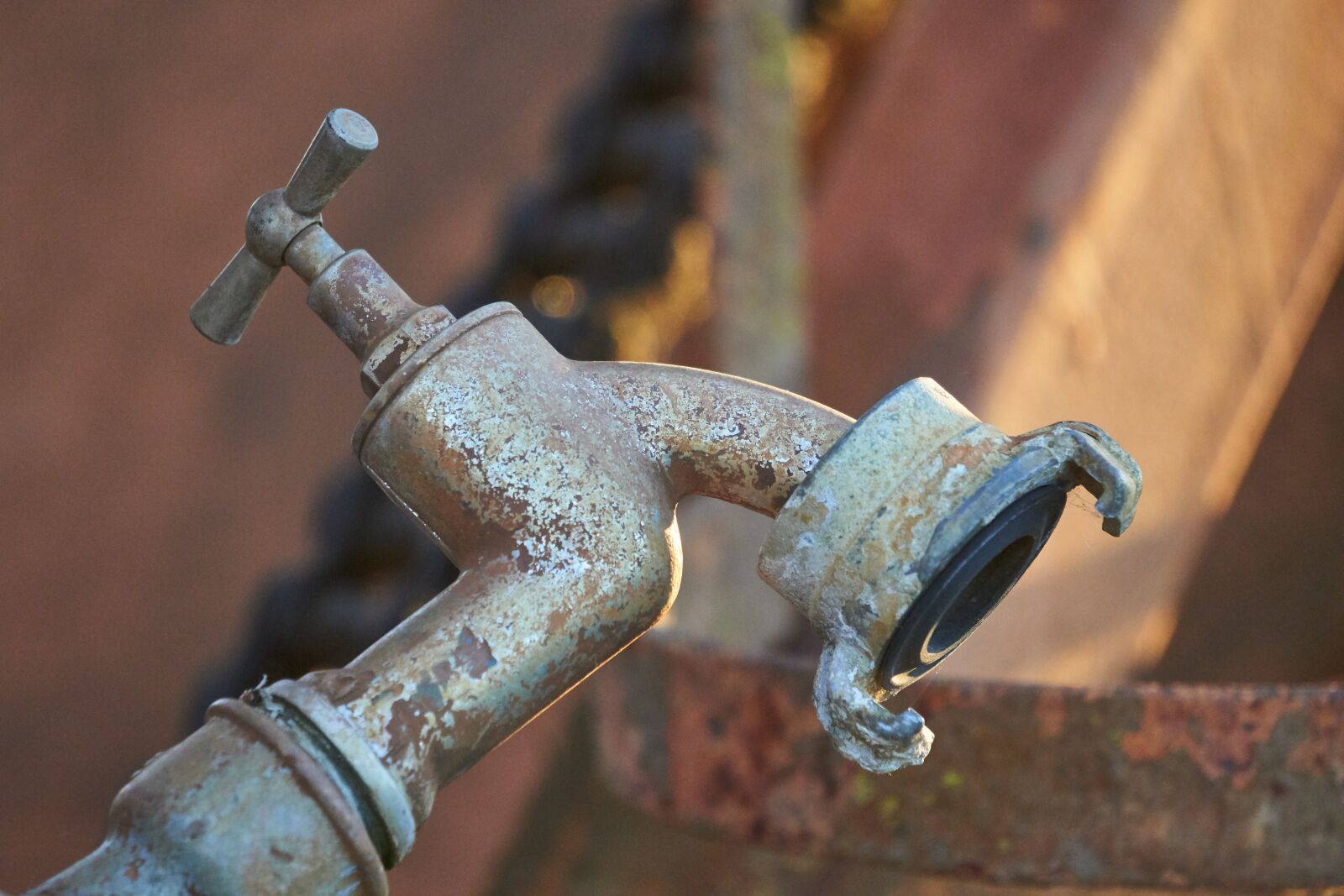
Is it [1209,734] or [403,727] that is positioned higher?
[403,727]

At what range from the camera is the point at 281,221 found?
0.53 metres

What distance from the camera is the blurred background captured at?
4.36 feet

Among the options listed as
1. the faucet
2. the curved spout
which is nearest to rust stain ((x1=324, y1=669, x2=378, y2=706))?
the faucet

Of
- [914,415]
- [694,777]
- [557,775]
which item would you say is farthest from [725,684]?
[557,775]

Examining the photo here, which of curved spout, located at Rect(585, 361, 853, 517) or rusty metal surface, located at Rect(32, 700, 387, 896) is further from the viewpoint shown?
curved spout, located at Rect(585, 361, 853, 517)

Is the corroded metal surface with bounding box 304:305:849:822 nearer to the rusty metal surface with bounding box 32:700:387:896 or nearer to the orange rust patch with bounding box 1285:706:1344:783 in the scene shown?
the rusty metal surface with bounding box 32:700:387:896

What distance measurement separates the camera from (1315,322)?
154 centimetres

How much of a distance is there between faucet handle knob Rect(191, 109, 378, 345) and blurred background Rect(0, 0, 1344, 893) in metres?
0.73

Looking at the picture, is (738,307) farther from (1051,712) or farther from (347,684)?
(347,684)

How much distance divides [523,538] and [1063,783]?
1.19 ft

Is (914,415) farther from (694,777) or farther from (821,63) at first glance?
(821,63)

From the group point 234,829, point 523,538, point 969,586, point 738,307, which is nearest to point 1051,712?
point 969,586

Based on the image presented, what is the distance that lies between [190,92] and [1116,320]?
1149 mm

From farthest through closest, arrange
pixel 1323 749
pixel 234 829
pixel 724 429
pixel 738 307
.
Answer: pixel 738 307 < pixel 1323 749 < pixel 724 429 < pixel 234 829
